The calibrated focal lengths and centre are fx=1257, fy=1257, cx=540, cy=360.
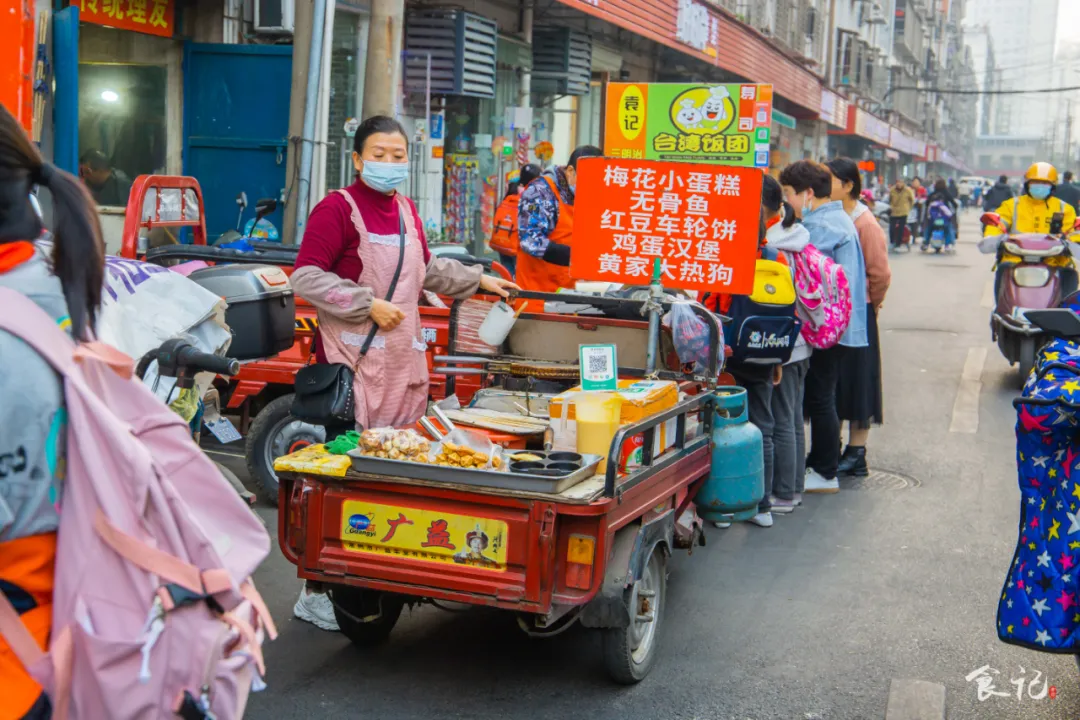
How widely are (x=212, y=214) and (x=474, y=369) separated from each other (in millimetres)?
6863

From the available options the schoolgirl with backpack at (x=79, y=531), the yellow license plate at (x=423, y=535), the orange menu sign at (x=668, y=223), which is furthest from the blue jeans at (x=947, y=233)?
the schoolgirl with backpack at (x=79, y=531)

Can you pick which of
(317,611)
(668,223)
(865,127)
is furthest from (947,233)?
(317,611)

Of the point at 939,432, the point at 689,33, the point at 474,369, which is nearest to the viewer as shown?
the point at 474,369

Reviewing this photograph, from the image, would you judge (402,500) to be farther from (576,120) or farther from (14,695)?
(576,120)

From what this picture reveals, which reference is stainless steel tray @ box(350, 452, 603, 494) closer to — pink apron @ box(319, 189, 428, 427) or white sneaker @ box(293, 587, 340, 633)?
pink apron @ box(319, 189, 428, 427)

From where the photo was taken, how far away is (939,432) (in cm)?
986

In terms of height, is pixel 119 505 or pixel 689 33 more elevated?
pixel 689 33

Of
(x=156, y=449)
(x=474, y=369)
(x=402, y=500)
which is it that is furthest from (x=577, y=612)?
(x=156, y=449)

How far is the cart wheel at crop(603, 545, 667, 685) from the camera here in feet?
15.0

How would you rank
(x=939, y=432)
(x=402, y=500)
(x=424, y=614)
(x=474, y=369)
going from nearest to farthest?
(x=402, y=500) < (x=424, y=614) < (x=474, y=369) < (x=939, y=432)

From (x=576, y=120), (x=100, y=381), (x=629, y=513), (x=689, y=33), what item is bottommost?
(x=629, y=513)

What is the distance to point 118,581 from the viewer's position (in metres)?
2.03

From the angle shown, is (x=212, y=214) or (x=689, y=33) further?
(x=689, y=33)

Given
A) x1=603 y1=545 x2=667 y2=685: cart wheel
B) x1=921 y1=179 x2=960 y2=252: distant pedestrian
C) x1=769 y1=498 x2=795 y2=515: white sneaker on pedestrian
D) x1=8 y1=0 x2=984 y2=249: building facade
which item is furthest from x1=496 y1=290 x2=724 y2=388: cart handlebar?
x1=921 y1=179 x2=960 y2=252: distant pedestrian
